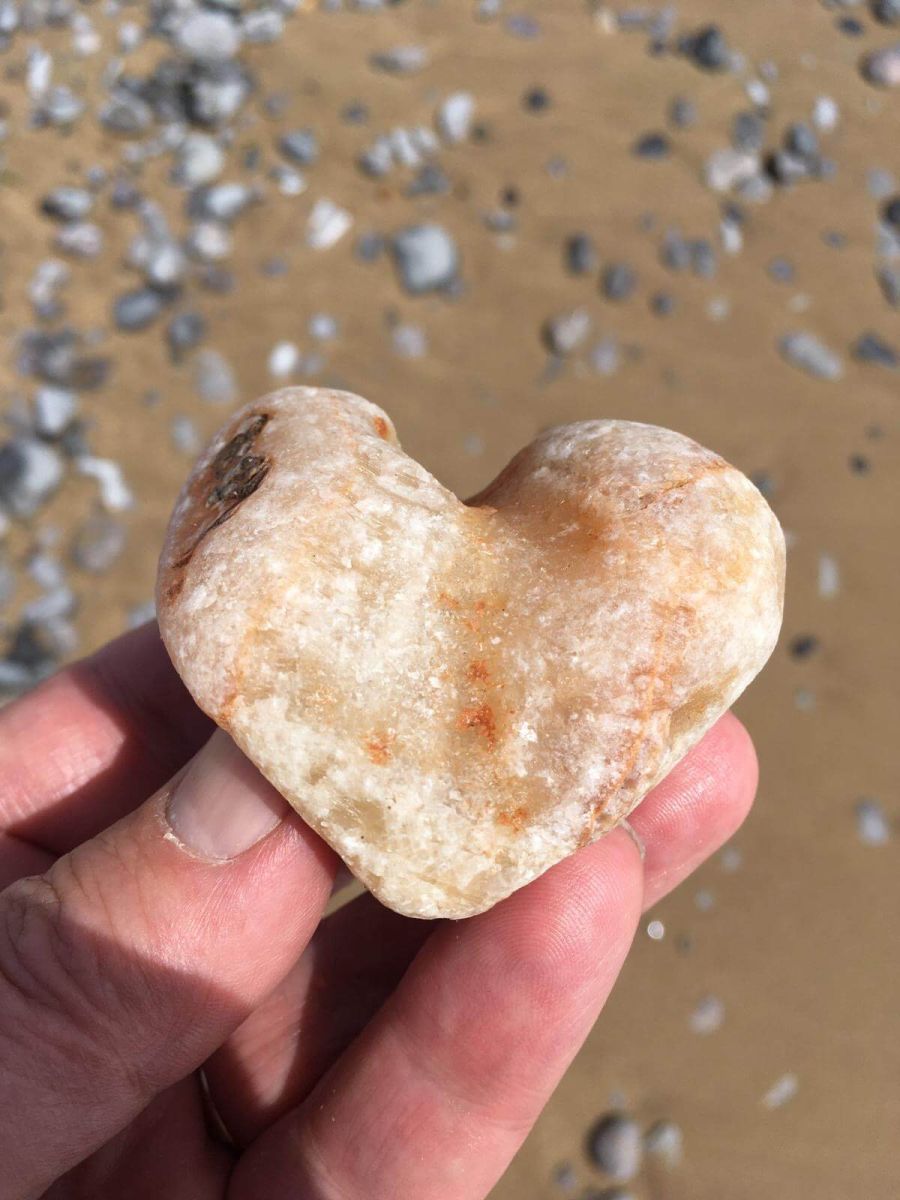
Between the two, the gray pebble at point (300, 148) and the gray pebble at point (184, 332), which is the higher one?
the gray pebble at point (300, 148)

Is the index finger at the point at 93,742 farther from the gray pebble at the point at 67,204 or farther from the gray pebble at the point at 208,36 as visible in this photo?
the gray pebble at the point at 208,36

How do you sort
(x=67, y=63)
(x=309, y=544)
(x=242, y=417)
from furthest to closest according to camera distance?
(x=67, y=63) < (x=242, y=417) < (x=309, y=544)

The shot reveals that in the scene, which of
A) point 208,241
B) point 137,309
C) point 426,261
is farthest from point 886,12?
point 137,309

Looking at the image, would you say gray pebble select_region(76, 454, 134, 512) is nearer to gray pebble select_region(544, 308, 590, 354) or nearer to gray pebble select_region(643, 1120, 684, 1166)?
gray pebble select_region(544, 308, 590, 354)

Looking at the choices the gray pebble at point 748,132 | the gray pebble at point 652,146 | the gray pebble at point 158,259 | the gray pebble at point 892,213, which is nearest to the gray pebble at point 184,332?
the gray pebble at point 158,259

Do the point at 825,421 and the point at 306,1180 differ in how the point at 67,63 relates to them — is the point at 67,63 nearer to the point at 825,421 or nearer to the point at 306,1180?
the point at 825,421

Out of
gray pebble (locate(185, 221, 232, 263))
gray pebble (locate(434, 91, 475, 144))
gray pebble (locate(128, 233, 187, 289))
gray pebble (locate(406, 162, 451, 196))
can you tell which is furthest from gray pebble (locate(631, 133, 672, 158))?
gray pebble (locate(128, 233, 187, 289))

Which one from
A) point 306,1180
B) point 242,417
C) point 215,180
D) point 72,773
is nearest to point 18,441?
point 215,180
